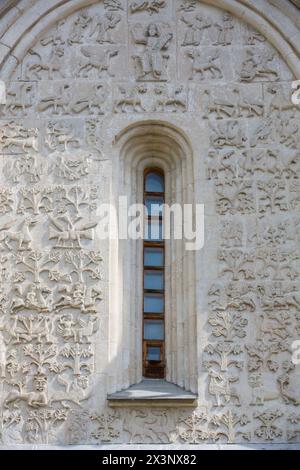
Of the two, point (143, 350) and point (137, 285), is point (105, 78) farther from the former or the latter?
point (143, 350)

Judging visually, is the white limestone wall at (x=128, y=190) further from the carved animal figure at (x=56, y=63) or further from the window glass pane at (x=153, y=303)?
the window glass pane at (x=153, y=303)

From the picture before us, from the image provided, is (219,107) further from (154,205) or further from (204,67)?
(154,205)

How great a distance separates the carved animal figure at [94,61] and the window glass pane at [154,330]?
9.70 ft

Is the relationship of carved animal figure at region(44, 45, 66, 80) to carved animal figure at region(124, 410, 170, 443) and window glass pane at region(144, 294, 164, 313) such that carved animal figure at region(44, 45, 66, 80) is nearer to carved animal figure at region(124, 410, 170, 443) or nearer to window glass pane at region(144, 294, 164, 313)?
window glass pane at region(144, 294, 164, 313)

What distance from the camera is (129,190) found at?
12062mm

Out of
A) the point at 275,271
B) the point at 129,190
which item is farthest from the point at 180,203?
the point at 275,271

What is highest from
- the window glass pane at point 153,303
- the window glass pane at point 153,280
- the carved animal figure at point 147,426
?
the window glass pane at point 153,280

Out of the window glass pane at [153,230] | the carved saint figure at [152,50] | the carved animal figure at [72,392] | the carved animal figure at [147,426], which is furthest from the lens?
the carved saint figure at [152,50]

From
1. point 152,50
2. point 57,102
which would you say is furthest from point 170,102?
point 57,102

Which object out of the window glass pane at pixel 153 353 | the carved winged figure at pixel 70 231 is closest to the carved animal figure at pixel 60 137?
the carved winged figure at pixel 70 231

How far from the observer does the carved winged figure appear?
11.5 m

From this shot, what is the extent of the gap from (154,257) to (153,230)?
12.6 inches

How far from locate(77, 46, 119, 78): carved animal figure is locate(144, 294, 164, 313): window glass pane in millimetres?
2654

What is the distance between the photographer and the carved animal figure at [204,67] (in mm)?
12211
